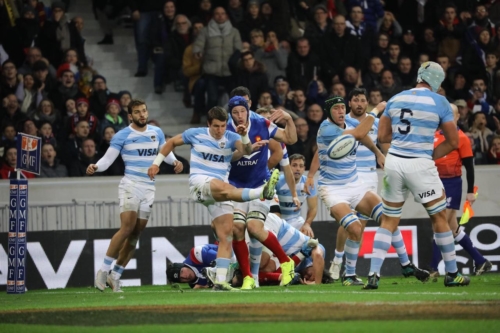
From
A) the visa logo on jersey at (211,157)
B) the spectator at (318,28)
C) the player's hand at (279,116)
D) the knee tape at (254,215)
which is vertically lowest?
the knee tape at (254,215)

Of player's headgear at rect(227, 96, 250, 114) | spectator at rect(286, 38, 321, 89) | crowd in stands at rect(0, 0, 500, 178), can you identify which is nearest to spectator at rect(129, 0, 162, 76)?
crowd in stands at rect(0, 0, 500, 178)

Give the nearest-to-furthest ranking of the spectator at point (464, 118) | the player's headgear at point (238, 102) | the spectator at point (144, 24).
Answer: the player's headgear at point (238, 102) < the spectator at point (464, 118) < the spectator at point (144, 24)

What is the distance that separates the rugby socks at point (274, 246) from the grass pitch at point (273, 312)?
164cm

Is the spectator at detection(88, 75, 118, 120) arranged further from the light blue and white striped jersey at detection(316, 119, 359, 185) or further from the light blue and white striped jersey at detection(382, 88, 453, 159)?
the light blue and white striped jersey at detection(382, 88, 453, 159)

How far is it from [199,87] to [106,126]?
2.71 metres

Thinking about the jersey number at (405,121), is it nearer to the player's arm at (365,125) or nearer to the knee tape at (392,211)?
the knee tape at (392,211)

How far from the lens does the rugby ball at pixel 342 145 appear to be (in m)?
13.6

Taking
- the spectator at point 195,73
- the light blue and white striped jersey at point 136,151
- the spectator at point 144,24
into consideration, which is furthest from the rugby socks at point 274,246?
the spectator at point 144,24

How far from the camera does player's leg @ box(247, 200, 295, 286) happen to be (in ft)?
46.2

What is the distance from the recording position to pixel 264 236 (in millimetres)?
14211

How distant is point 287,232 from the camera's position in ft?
51.4

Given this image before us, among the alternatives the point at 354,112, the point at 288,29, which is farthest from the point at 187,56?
the point at 354,112

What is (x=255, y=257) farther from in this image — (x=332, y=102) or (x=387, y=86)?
(x=387, y=86)

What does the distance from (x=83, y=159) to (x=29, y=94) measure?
2015 millimetres
